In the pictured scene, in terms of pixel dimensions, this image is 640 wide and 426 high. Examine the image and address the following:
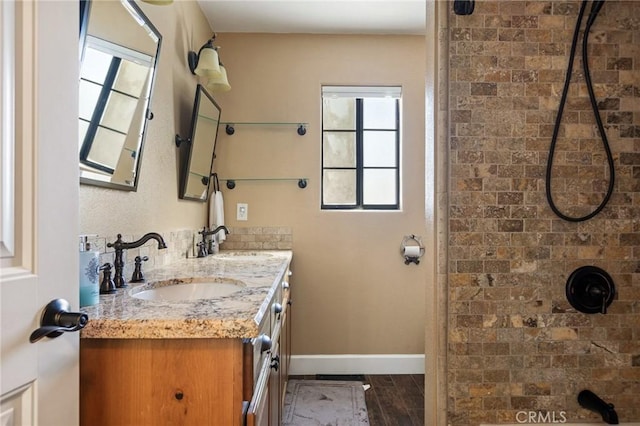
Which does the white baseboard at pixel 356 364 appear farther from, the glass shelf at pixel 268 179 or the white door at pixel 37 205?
the white door at pixel 37 205

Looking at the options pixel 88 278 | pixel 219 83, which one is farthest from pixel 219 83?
pixel 88 278

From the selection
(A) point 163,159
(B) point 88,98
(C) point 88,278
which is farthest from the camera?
(A) point 163,159

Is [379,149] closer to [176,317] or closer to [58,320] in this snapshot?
[176,317]

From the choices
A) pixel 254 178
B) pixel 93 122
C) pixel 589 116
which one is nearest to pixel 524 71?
pixel 589 116

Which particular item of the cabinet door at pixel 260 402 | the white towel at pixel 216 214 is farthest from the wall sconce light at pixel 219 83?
the cabinet door at pixel 260 402

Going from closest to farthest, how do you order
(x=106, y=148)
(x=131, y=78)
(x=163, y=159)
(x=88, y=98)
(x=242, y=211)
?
(x=88, y=98) < (x=106, y=148) < (x=131, y=78) < (x=163, y=159) < (x=242, y=211)

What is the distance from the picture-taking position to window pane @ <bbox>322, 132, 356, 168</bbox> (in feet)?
9.60

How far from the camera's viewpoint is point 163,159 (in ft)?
6.03

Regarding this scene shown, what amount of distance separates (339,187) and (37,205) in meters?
2.39

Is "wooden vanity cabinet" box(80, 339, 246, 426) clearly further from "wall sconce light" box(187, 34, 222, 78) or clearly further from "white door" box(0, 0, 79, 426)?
"wall sconce light" box(187, 34, 222, 78)

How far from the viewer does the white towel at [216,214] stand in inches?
101

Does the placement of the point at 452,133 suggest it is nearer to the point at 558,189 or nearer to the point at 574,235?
the point at 558,189

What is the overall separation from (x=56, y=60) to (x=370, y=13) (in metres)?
2.31

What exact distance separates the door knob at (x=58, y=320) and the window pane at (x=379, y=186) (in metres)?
2.40
